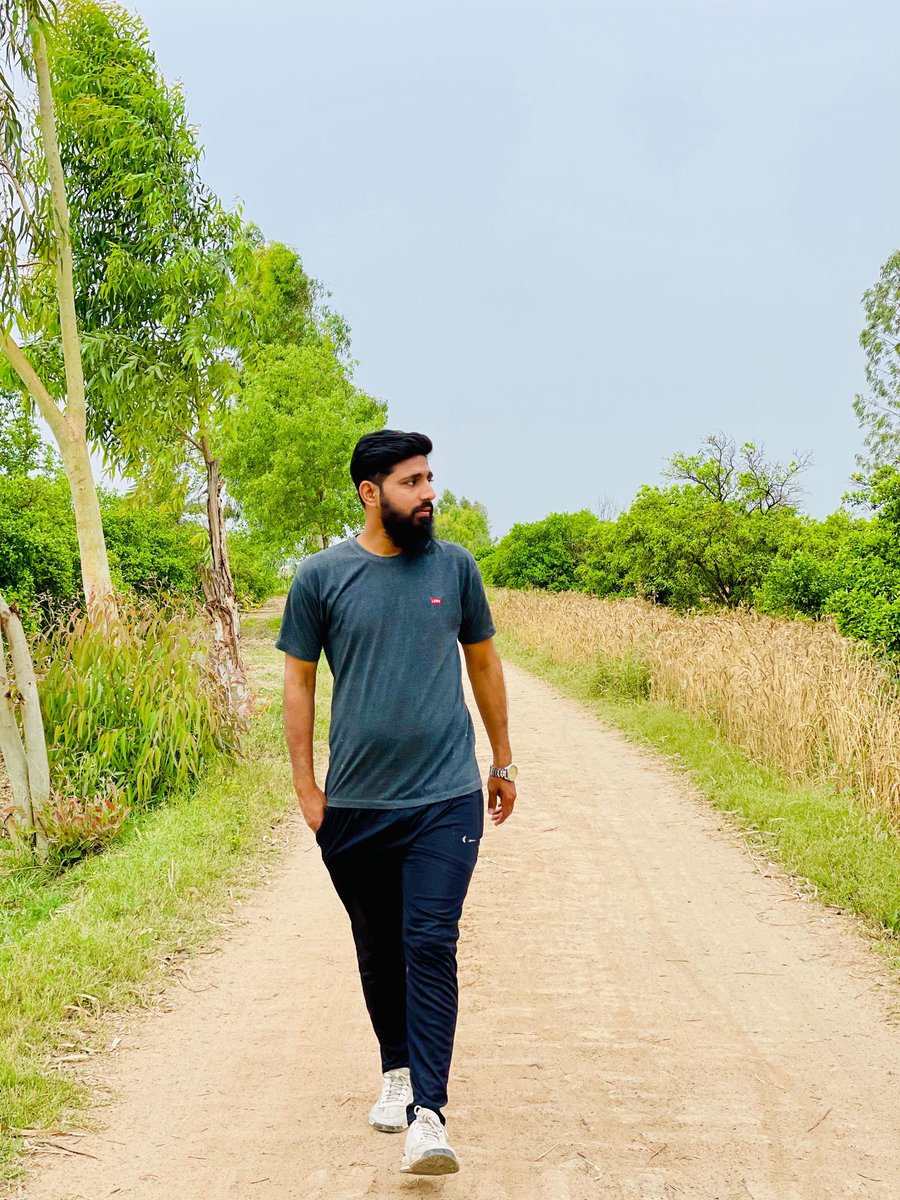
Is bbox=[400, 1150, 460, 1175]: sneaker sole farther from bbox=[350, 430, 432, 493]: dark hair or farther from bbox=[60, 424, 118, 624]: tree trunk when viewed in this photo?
bbox=[60, 424, 118, 624]: tree trunk

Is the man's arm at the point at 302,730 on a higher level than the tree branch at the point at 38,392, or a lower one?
lower

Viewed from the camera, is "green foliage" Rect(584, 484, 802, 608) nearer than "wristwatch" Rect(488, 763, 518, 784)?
No

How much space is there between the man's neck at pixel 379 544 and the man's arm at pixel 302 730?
423 mm

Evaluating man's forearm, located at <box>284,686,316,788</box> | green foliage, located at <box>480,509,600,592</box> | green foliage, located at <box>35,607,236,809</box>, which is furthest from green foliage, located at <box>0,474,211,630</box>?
green foliage, located at <box>480,509,600,592</box>

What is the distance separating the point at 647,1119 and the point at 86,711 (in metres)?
5.87

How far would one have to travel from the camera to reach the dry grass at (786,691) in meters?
7.70

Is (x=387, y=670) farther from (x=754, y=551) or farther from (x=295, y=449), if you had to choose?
(x=295, y=449)

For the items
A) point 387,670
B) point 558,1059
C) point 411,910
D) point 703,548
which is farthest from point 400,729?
point 703,548

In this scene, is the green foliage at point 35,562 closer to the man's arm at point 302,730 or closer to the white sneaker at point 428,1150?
the man's arm at point 302,730

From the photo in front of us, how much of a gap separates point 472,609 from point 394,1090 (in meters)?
1.66

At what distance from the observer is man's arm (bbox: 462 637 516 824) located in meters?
3.55

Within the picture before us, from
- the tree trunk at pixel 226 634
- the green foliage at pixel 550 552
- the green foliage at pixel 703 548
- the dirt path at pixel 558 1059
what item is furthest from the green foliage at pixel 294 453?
the dirt path at pixel 558 1059

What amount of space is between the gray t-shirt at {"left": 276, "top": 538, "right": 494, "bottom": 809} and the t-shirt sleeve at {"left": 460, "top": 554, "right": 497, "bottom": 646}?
7 centimetres

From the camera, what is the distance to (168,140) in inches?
503
